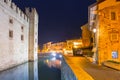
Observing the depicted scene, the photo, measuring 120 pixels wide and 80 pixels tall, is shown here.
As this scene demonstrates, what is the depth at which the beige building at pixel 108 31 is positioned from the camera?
1727 cm

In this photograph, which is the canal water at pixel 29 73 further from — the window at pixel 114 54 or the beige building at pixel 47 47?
the beige building at pixel 47 47

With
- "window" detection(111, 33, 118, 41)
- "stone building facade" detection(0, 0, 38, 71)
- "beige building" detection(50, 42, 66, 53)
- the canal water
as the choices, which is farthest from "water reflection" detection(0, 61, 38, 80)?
"beige building" detection(50, 42, 66, 53)

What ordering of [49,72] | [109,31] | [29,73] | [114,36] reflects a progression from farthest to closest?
1. [49,72]
2. [29,73]
3. [109,31]
4. [114,36]

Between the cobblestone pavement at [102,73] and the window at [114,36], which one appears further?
the window at [114,36]

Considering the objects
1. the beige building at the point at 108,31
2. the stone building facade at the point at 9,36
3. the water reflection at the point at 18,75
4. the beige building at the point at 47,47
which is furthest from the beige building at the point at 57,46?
the beige building at the point at 108,31

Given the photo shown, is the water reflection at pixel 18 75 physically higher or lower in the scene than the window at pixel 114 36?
lower

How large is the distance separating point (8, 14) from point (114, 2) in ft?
45.4

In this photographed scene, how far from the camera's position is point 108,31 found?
17.6m

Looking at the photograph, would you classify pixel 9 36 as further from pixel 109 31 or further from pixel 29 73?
pixel 109 31

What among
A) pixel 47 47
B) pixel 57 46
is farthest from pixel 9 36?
pixel 47 47

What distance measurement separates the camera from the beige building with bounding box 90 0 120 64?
17275 millimetres

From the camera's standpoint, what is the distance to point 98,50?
18.0 meters

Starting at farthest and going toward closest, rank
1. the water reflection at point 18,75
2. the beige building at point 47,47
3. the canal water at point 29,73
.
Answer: the beige building at point 47,47
the canal water at point 29,73
the water reflection at point 18,75

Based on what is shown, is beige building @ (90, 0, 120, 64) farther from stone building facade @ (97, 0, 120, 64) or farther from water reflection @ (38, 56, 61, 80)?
water reflection @ (38, 56, 61, 80)
